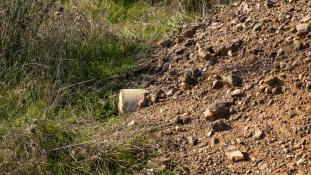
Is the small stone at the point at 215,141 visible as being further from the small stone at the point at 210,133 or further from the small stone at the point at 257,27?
the small stone at the point at 257,27

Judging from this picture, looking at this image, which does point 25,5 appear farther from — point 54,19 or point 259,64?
point 259,64

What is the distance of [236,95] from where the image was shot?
4223mm

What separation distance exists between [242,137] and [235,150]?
13 cm

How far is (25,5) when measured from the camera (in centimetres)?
523

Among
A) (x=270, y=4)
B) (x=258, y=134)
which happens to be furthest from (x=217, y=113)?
(x=270, y=4)

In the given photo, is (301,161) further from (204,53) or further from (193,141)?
(204,53)

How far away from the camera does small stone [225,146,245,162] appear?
377 centimetres

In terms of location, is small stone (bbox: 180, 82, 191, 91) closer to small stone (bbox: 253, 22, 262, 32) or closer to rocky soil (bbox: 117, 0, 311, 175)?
rocky soil (bbox: 117, 0, 311, 175)

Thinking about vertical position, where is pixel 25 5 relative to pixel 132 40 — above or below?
above

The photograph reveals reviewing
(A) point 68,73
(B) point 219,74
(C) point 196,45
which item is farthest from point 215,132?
(A) point 68,73

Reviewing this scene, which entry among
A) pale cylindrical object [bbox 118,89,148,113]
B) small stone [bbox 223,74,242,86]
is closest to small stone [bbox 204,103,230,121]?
small stone [bbox 223,74,242,86]

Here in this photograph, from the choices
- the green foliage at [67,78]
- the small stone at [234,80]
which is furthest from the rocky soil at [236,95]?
the green foliage at [67,78]

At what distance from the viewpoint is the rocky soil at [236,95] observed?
3781mm

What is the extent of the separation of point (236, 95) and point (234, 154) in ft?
1.82
